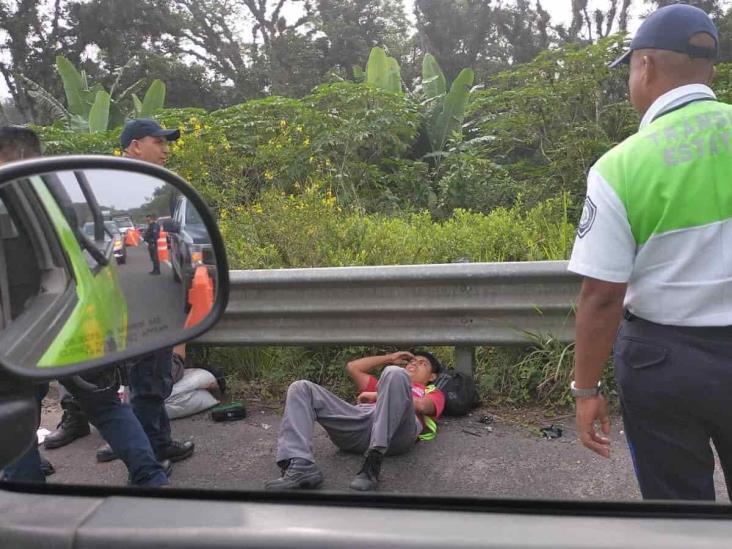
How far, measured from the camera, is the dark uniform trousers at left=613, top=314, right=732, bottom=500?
161 cm

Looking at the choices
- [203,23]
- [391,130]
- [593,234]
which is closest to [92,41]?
[203,23]

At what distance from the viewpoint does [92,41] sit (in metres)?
29.5

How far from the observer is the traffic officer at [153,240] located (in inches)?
52.7

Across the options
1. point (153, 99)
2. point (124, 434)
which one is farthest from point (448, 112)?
point (124, 434)

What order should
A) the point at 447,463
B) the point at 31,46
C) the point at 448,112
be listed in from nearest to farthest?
the point at 447,463
the point at 448,112
the point at 31,46

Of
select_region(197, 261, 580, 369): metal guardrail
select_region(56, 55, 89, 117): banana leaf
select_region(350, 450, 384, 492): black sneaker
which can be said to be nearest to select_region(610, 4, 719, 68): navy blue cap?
select_region(197, 261, 580, 369): metal guardrail

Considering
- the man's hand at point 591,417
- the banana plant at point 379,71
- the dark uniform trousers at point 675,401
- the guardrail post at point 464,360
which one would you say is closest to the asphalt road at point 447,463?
the guardrail post at point 464,360

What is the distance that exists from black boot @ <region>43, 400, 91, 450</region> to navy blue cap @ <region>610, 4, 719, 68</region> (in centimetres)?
315

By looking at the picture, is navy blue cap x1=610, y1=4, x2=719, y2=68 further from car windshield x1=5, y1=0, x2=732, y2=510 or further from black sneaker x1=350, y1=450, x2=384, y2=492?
black sneaker x1=350, y1=450, x2=384, y2=492

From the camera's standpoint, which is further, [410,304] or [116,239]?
[410,304]

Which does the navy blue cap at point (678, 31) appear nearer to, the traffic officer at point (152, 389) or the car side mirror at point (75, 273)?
the car side mirror at point (75, 273)

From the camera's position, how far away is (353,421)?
11.0ft

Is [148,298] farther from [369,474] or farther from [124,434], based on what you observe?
[369,474]

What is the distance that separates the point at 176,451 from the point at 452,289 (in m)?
1.62
